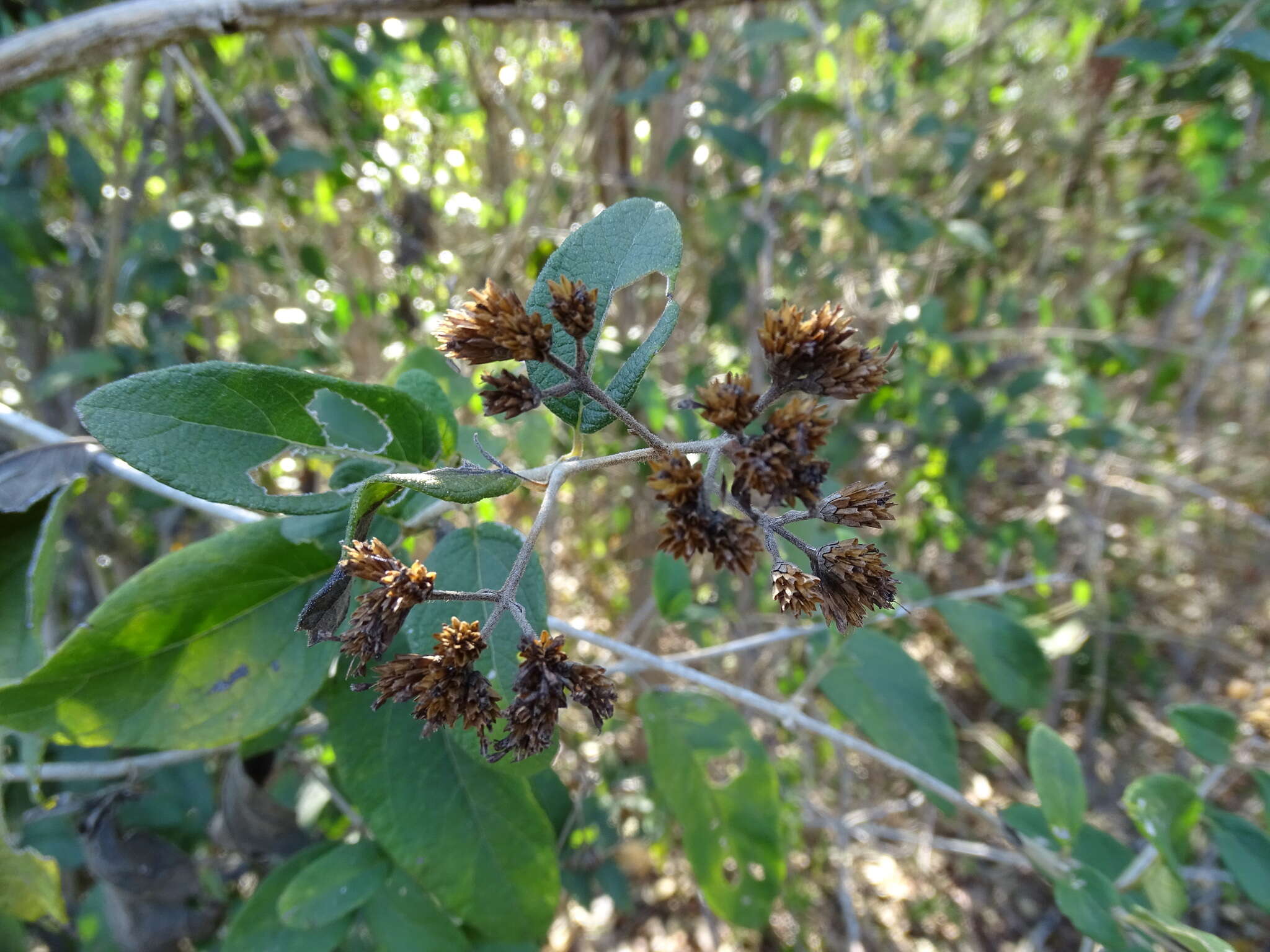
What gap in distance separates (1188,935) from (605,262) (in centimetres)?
105

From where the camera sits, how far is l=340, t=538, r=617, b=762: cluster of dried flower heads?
2.16 feet

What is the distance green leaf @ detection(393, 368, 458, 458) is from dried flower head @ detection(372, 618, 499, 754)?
27cm

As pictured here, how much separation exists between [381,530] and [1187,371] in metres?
3.95

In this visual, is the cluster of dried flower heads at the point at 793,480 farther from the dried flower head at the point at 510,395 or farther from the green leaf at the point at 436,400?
the green leaf at the point at 436,400

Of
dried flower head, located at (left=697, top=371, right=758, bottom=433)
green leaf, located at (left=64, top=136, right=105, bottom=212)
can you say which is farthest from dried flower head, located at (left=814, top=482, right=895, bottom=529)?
green leaf, located at (left=64, top=136, right=105, bottom=212)

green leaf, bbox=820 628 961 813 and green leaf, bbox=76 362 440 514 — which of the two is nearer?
green leaf, bbox=76 362 440 514

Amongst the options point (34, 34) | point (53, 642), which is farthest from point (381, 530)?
point (53, 642)

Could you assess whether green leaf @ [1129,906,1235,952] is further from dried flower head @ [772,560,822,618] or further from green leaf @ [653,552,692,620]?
green leaf @ [653,552,692,620]

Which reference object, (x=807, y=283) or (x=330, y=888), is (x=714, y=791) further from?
(x=807, y=283)

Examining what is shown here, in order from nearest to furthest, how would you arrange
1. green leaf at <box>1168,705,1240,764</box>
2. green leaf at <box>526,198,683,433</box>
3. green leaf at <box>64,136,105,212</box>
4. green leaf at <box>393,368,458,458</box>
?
green leaf at <box>526,198,683,433</box>
green leaf at <box>393,368,458,458</box>
green leaf at <box>1168,705,1240,764</box>
green leaf at <box>64,136,105,212</box>

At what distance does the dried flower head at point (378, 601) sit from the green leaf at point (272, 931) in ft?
2.21

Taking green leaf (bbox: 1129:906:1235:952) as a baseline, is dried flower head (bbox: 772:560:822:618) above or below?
above

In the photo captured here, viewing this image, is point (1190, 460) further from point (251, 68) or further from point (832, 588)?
point (251, 68)

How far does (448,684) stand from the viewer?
0.68m
